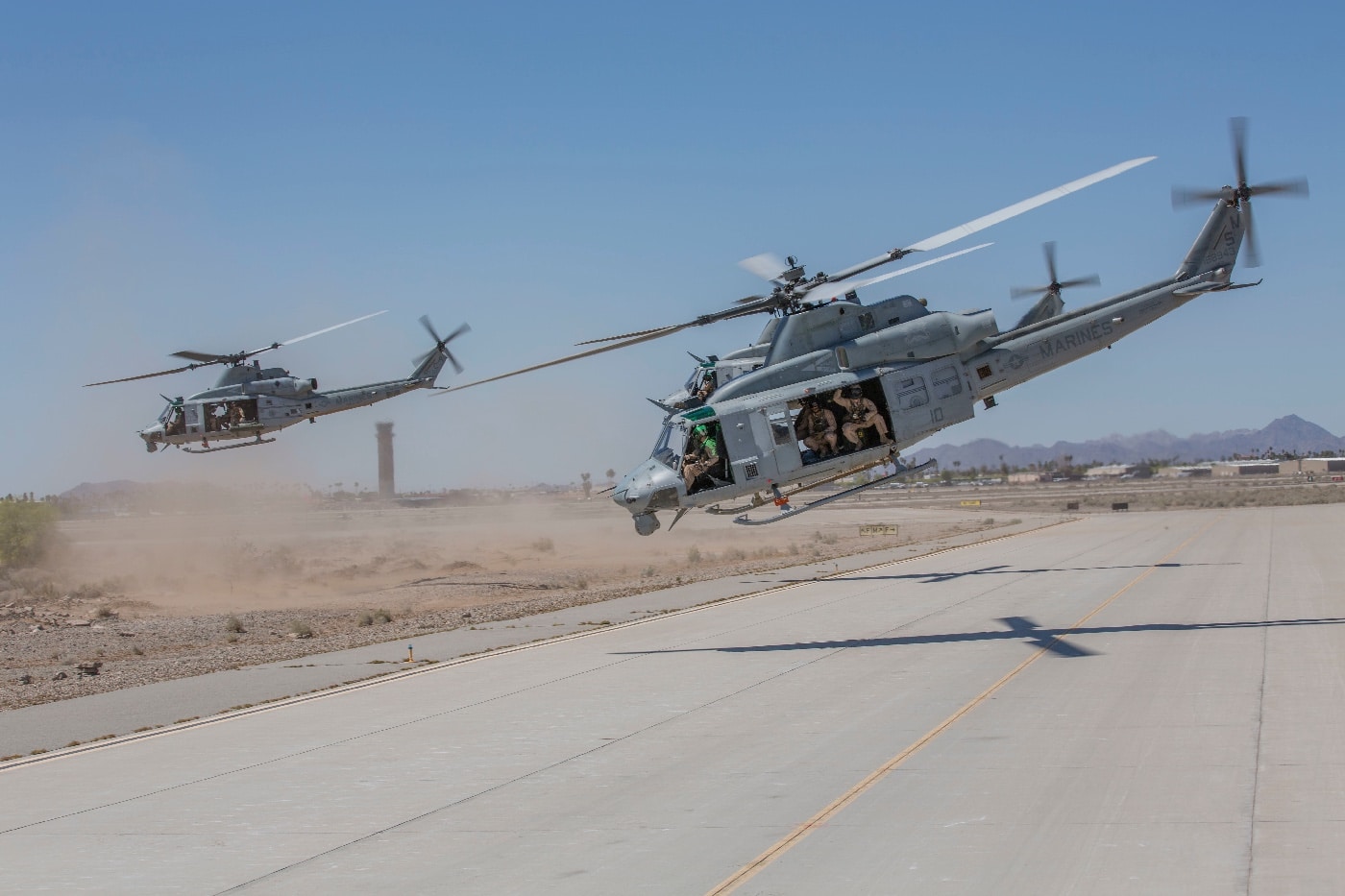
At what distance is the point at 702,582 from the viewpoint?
1305 inches

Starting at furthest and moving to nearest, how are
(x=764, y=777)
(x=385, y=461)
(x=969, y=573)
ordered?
1. (x=385, y=461)
2. (x=969, y=573)
3. (x=764, y=777)

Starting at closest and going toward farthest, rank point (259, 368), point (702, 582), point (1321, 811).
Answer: point (1321, 811) → point (702, 582) → point (259, 368)

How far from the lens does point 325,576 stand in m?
47.4

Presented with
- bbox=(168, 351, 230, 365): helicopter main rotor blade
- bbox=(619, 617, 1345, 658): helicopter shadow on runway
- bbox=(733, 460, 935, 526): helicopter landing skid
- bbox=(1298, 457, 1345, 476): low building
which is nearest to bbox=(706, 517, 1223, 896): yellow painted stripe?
bbox=(619, 617, 1345, 658): helicopter shadow on runway

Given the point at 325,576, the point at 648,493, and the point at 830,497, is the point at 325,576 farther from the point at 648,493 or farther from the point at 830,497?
the point at 830,497

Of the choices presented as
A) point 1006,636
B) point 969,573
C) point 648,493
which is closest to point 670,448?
point 648,493

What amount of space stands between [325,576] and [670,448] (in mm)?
30824

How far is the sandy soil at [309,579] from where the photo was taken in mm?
24672

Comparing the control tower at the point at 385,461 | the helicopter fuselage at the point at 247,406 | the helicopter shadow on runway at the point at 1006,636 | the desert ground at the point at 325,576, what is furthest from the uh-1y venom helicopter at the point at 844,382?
the control tower at the point at 385,461

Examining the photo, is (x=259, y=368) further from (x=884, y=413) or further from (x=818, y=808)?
(x=818, y=808)

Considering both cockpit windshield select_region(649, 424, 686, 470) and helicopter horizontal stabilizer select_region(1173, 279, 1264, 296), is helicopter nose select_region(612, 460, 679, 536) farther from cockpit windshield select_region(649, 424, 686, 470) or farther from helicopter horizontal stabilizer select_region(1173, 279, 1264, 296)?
helicopter horizontal stabilizer select_region(1173, 279, 1264, 296)

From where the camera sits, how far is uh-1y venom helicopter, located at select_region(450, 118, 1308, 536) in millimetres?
19719

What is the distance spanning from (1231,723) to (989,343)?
1033 centimetres

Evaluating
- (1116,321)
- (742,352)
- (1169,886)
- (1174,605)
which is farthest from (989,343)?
(1169,886)
